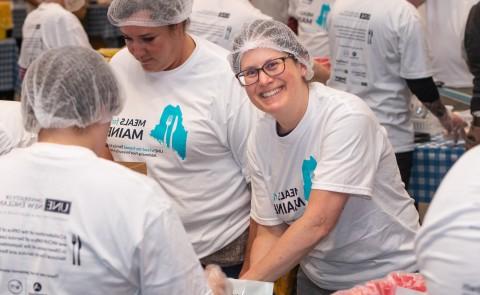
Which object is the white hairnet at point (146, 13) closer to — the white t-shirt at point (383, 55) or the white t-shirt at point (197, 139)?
the white t-shirt at point (197, 139)

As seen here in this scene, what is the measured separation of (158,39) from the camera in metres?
2.72

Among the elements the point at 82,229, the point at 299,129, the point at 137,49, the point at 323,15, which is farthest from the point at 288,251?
the point at 323,15

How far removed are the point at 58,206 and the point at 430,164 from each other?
2.68 metres

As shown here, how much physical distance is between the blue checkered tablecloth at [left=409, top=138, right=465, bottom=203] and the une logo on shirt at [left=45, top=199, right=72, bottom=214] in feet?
8.56

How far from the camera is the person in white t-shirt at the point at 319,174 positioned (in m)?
2.28

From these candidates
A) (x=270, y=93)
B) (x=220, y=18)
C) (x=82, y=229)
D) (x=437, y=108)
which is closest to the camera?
(x=82, y=229)

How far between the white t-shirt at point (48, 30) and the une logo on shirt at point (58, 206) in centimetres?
406

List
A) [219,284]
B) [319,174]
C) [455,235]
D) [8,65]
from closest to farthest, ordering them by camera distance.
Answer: [455,235]
[219,284]
[319,174]
[8,65]

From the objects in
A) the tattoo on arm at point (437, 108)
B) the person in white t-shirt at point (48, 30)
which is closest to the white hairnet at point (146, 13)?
the tattoo on arm at point (437, 108)

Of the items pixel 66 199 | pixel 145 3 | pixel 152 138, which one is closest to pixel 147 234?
pixel 66 199

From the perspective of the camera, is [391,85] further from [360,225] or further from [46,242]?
[46,242]

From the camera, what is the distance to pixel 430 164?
4.07 metres

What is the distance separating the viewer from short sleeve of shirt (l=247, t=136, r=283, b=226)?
8.29 feet

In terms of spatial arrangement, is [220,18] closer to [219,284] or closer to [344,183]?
[344,183]
